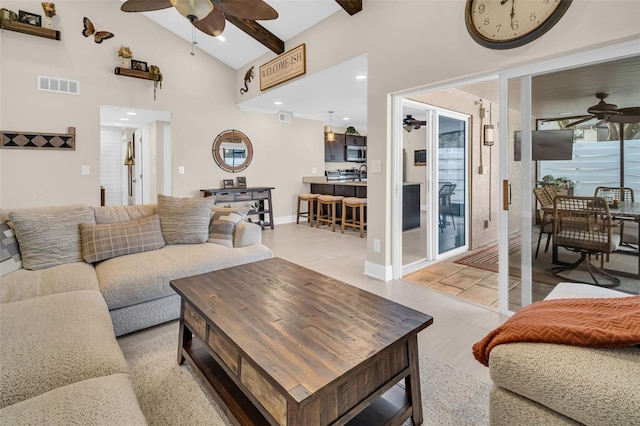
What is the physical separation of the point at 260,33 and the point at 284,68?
54cm

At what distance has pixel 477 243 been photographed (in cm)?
479

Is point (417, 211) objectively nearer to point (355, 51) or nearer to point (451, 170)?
point (451, 170)

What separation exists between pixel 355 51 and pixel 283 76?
1484 millimetres

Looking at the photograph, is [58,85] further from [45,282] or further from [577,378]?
[577,378]

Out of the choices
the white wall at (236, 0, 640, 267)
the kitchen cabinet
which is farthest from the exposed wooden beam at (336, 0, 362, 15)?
the kitchen cabinet

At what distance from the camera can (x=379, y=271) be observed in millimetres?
3529

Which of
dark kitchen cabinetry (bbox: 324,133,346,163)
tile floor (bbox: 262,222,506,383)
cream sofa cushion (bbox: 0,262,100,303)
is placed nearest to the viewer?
cream sofa cushion (bbox: 0,262,100,303)

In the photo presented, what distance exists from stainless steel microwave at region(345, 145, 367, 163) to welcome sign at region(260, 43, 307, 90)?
4.44 meters

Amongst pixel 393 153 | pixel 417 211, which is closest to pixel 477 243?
pixel 417 211

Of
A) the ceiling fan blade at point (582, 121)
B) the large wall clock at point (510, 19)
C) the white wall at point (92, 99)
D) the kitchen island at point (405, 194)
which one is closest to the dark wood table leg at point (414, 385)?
the ceiling fan blade at point (582, 121)

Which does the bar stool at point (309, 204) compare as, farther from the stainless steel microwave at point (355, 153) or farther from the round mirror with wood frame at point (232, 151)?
the stainless steel microwave at point (355, 153)

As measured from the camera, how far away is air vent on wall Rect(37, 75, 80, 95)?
4320 millimetres

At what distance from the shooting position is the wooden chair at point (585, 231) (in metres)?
2.19

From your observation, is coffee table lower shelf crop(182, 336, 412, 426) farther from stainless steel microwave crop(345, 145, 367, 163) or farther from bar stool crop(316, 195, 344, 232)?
stainless steel microwave crop(345, 145, 367, 163)
